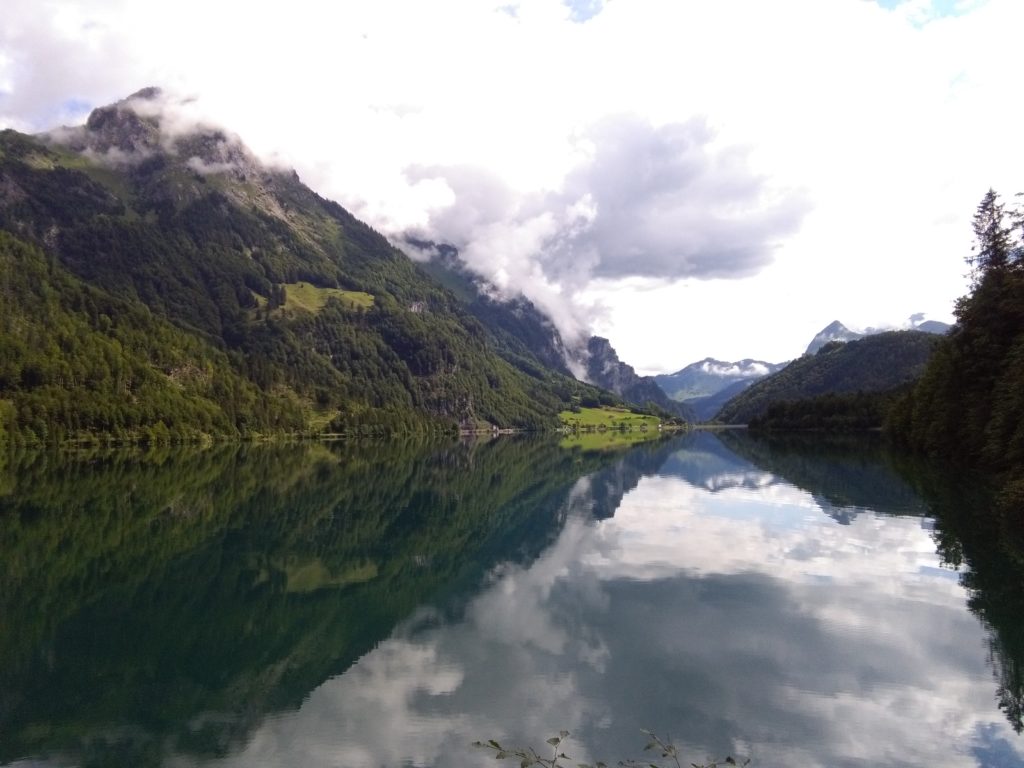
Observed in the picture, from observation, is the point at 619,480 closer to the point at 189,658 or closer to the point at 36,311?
the point at 189,658

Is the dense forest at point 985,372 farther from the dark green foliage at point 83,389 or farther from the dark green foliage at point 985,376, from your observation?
the dark green foliage at point 83,389

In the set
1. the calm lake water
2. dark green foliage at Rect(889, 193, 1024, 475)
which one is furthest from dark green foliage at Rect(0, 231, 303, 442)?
dark green foliage at Rect(889, 193, 1024, 475)

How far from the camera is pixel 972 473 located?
67750 mm

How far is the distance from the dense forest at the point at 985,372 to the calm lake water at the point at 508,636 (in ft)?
31.7

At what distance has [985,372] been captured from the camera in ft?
232

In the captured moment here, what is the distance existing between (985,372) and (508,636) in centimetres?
6829

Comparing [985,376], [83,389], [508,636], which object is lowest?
[508,636]

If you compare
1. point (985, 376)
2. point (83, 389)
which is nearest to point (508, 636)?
point (985, 376)

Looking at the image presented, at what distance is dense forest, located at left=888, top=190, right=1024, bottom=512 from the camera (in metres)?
59.7

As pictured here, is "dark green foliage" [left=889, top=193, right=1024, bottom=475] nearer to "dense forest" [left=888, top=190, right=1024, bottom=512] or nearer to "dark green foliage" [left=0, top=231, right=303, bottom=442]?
"dense forest" [left=888, top=190, right=1024, bottom=512]

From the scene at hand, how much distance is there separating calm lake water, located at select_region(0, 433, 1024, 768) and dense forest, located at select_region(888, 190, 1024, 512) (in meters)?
9.67

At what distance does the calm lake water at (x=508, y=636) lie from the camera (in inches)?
655

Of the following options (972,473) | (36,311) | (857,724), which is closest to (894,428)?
(972,473)

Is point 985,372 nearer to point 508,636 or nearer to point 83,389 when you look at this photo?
point 508,636
